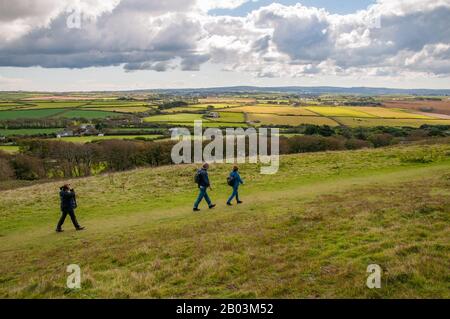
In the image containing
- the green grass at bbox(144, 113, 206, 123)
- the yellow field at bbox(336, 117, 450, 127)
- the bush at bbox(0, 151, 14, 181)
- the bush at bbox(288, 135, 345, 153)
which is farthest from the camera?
the green grass at bbox(144, 113, 206, 123)

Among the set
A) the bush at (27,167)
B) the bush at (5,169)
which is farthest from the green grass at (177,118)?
the bush at (5,169)

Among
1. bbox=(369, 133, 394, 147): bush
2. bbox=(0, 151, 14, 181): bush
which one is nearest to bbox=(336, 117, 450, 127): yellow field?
bbox=(369, 133, 394, 147): bush

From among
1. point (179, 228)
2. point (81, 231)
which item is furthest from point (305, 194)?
point (81, 231)

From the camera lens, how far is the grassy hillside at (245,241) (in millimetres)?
8844

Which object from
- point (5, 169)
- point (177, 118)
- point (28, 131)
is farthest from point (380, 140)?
point (28, 131)

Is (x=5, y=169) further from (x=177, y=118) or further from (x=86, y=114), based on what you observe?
(x=86, y=114)

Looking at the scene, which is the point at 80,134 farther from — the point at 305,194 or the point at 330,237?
the point at 330,237

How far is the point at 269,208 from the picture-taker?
714 inches

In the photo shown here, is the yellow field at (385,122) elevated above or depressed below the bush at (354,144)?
above

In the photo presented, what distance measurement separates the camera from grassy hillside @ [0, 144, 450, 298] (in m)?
8.84

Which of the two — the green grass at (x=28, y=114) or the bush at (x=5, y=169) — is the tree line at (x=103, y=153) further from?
the green grass at (x=28, y=114)

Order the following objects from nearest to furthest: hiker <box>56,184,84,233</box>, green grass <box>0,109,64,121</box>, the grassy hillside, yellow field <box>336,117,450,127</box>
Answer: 1. the grassy hillside
2. hiker <box>56,184,84,233</box>
3. yellow field <box>336,117,450,127</box>
4. green grass <box>0,109,64,121</box>

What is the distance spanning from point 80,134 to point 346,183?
72843mm

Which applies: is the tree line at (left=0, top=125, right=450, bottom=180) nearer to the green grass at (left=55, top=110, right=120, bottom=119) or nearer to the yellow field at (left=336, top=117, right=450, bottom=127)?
the yellow field at (left=336, top=117, right=450, bottom=127)
